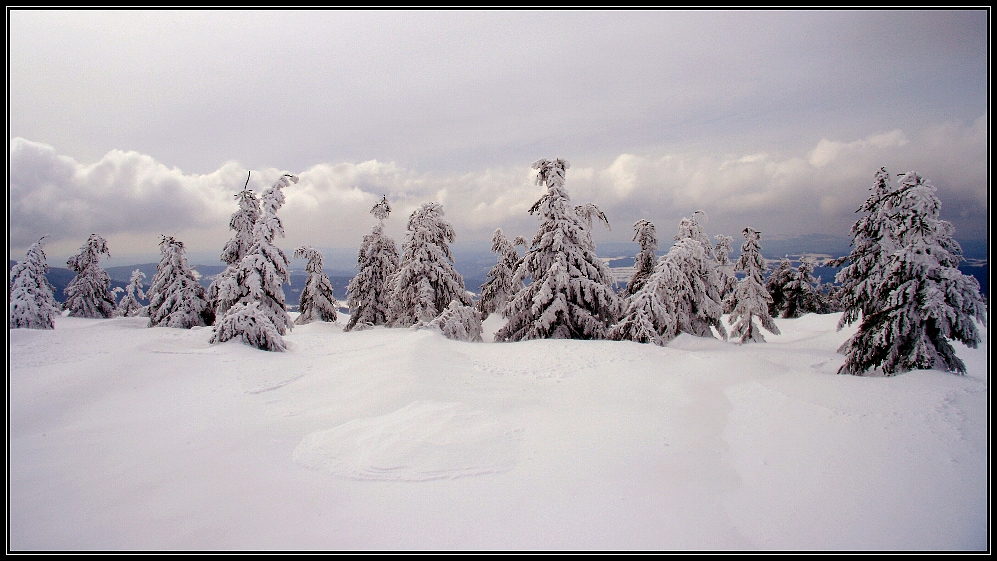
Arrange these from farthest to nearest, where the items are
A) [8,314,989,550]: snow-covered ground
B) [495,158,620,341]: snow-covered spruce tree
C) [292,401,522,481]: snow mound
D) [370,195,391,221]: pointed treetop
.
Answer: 1. [370,195,391,221]: pointed treetop
2. [495,158,620,341]: snow-covered spruce tree
3. [292,401,522,481]: snow mound
4. [8,314,989,550]: snow-covered ground

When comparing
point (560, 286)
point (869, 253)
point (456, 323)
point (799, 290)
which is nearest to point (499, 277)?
point (456, 323)

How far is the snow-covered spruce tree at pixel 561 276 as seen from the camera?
17328 millimetres

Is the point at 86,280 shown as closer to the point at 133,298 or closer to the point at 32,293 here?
the point at 133,298

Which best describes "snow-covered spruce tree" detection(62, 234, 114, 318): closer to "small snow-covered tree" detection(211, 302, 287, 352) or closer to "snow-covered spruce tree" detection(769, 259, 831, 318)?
"small snow-covered tree" detection(211, 302, 287, 352)

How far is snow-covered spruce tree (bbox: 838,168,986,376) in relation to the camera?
10102mm

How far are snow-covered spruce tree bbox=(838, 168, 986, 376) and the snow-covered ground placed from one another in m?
1.13

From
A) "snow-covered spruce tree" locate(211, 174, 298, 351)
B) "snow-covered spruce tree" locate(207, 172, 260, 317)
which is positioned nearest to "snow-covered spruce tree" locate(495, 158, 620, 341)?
"snow-covered spruce tree" locate(211, 174, 298, 351)

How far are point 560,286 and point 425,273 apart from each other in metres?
10.6

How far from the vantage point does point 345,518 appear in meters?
4.65

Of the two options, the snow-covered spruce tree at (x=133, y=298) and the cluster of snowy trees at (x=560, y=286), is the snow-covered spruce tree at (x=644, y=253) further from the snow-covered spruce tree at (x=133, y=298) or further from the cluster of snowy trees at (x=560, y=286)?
the snow-covered spruce tree at (x=133, y=298)

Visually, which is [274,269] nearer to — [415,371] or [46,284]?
[415,371]

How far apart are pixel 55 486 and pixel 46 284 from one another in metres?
28.5

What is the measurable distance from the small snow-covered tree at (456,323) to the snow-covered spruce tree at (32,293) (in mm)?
21972
